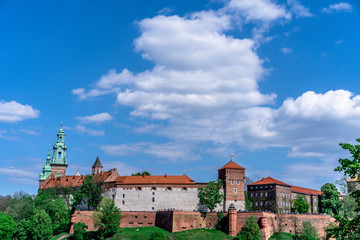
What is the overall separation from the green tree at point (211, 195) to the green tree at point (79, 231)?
2167cm

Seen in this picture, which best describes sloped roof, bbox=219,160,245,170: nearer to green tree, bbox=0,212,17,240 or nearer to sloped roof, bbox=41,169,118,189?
sloped roof, bbox=41,169,118,189

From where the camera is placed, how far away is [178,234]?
64.5 metres

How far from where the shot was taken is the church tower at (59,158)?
4257 inches

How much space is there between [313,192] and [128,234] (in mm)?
59092

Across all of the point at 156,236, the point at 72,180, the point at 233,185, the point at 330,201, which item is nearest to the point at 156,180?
the point at 233,185

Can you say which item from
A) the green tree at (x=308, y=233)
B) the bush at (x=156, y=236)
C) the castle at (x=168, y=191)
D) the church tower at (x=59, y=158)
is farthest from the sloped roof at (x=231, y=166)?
the church tower at (x=59, y=158)

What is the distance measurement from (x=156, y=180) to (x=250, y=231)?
25.3 metres

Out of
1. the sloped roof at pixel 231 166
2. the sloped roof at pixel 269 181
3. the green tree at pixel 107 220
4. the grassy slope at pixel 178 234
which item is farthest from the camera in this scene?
the sloped roof at pixel 269 181

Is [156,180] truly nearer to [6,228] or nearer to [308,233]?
[6,228]

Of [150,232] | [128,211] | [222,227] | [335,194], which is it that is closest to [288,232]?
[222,227]

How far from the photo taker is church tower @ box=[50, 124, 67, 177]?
4257 inches

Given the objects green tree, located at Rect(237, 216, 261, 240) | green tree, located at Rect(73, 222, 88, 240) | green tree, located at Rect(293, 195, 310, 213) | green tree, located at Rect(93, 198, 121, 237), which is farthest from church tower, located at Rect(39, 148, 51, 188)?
green tree, located at Rect(293, 195, 310, 213)

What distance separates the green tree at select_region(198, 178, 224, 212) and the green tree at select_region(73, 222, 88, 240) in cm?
2167

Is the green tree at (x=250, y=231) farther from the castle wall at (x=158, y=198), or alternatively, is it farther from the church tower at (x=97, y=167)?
the church tower at (x=97, y=167)
